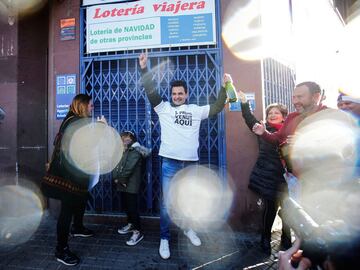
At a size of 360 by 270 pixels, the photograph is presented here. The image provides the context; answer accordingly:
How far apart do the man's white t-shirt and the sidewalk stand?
132 centimetres

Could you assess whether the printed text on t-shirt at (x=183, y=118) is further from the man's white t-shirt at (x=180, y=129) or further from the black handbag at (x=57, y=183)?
the black handbag at (x=57, y=183)

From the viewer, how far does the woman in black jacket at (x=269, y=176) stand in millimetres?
3617

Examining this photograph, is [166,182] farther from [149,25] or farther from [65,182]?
[149,25]

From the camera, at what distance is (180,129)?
3.59m

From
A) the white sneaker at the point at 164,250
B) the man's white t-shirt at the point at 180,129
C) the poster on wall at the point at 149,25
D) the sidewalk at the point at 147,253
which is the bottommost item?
the sidewalk at the point at 147,253

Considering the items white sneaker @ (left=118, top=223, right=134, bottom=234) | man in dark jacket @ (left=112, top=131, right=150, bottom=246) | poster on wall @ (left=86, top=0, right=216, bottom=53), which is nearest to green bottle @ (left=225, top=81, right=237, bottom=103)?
poster on wall @ (left=86, top=0, right=216, bottom=53)

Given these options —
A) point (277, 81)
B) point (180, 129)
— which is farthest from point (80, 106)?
point (277, 81)

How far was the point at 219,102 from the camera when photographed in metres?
3.66

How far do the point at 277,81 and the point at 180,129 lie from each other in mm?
3364

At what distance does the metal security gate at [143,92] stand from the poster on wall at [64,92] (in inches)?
8.8

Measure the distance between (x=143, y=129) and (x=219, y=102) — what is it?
1.71 meters

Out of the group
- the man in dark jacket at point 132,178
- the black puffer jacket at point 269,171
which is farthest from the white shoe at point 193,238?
the black puffer jacket at point 269,171

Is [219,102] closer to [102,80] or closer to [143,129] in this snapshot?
[143,129]

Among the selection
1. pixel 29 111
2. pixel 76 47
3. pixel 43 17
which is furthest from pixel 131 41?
pixel 29 111
